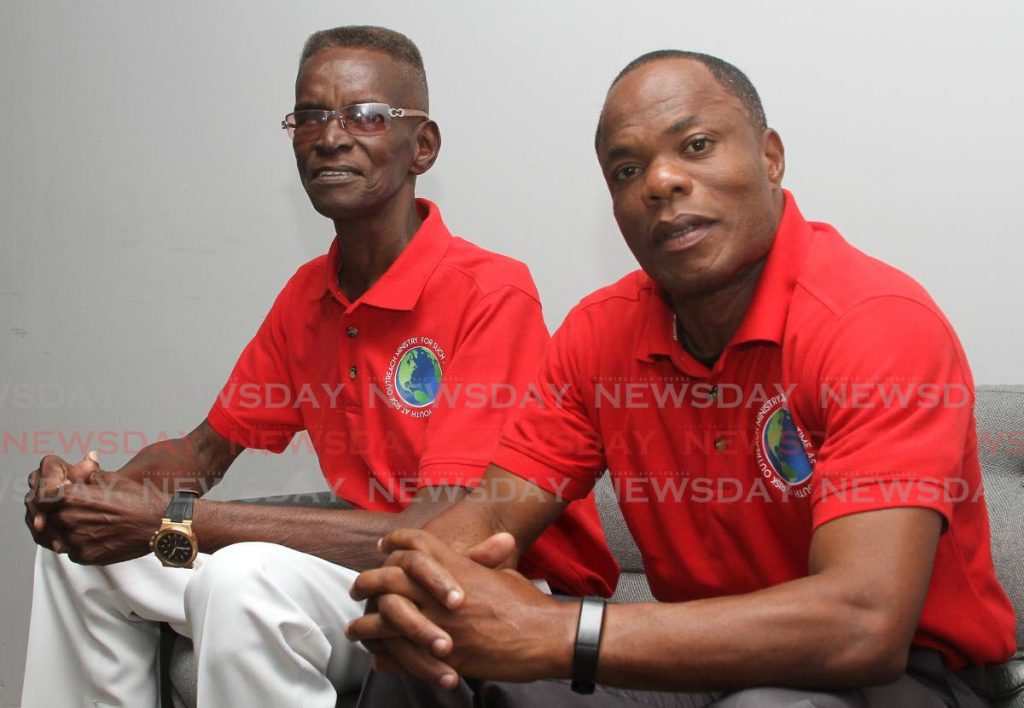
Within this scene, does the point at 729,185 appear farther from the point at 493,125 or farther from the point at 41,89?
the point at 41,89

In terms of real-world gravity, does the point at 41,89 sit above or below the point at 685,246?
above

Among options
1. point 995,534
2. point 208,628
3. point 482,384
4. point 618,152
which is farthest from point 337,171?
point 995,534

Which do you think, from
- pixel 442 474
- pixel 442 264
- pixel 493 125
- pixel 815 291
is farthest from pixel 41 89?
pixel 815 291

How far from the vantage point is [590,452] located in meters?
1.76

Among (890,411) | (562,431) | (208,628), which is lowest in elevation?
(208,628)

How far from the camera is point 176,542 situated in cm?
187

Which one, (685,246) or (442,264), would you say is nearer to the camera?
(685,246)

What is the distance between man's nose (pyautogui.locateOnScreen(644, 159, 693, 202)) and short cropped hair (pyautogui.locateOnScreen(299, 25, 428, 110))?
2.78 feet

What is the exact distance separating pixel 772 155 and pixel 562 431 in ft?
1.81

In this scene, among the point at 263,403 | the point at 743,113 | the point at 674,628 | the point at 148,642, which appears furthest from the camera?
the point at 263,403

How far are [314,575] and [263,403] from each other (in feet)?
2.43

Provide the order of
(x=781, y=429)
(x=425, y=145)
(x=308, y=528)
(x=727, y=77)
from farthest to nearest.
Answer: (x=425, y=145) → (x=308, y=528) → (x=727, y=77) → (x=781, y=429)

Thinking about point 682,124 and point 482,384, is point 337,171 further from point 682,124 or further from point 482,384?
point 682,124

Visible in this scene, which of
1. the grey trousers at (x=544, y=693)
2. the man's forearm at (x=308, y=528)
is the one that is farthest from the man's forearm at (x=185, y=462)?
the grey trousers at (x=544, y=693)
